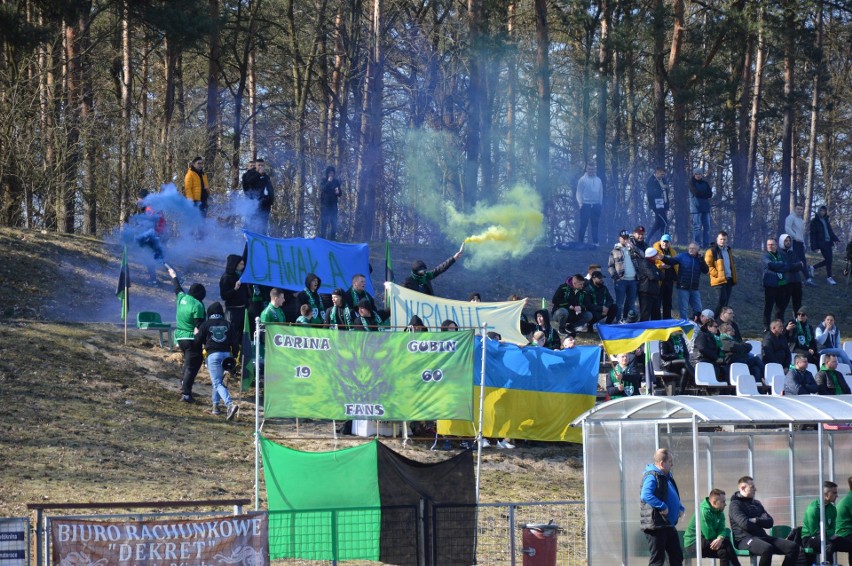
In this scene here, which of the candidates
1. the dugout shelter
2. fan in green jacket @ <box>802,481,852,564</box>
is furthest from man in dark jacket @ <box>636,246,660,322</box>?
fan in green jacket @ <box>802,481,852,564</box>

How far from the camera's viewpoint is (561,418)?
18.0 m

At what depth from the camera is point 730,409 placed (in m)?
13.0

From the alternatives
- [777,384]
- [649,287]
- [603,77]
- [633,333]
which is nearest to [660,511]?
[777,384]

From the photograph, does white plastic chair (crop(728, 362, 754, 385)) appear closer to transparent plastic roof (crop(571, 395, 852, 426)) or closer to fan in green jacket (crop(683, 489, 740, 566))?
transparent plastic roof (crop(571, 395, 852, 426))

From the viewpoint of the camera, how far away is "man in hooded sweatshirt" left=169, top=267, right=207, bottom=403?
709 inches

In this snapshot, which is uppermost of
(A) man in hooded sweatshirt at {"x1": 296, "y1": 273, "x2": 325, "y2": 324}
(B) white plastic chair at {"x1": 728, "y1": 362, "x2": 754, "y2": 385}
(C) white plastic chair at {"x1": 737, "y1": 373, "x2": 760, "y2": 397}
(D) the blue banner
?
(D) the blue banner

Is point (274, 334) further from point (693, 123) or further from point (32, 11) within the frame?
point (693, 123)

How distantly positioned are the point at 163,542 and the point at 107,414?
272 inches

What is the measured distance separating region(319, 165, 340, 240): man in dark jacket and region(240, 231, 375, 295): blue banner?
4214mm

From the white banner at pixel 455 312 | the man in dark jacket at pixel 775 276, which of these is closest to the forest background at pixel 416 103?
the man in dark jacket at pixel 775 276

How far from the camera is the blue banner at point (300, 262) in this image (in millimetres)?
20156

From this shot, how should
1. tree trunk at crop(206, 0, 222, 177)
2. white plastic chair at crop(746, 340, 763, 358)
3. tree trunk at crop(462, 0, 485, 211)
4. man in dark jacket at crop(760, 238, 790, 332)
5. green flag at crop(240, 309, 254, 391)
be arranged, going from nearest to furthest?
green flag at crop(240, 309, 254, 391), white plastic chair at crop(746, 340, 763, 358), man in dark jacket at crop(760, 238, 790, 332), tree trunk at crop(206, 0, 222, 177), tree trunk at crop(462, 0, 485, 211)

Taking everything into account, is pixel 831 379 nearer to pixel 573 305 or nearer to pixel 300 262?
pixel 573 305

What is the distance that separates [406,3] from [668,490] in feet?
93.3
